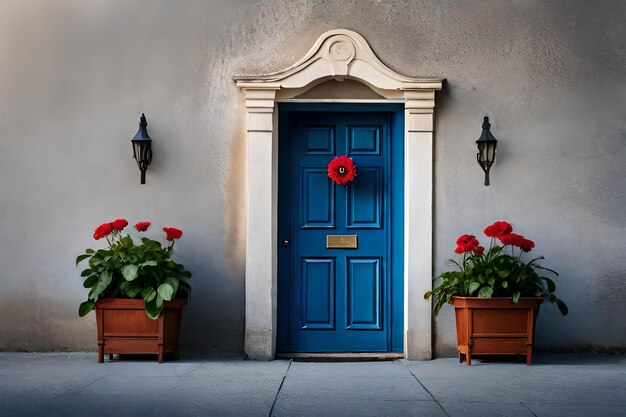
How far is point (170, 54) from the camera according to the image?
783 cm

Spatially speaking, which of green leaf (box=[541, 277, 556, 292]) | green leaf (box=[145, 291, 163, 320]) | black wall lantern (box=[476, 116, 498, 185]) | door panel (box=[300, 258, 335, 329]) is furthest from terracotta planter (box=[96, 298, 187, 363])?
green leaf (box=[541, 277, 556, 292])

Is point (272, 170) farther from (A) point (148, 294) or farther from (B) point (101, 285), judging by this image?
(B) point (101, 285)

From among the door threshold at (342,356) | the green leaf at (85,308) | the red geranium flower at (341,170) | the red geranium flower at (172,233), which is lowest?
the door threshold at (342,356)

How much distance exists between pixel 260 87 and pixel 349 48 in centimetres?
94

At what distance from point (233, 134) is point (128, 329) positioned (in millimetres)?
2101

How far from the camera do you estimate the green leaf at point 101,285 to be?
7102 millimetres

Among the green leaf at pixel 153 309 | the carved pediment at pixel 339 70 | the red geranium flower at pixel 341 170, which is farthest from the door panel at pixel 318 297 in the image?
the carved pediment at pixel 339 70

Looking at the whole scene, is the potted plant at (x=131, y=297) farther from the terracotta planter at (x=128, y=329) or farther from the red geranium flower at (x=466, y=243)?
the red geranium flower at (x=466, y=243)

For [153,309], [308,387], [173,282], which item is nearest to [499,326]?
[308,387]

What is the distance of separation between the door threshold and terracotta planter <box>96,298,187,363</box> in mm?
1276

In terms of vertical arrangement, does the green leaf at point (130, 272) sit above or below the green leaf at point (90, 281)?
above

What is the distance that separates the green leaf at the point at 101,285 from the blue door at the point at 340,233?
66.8 inches

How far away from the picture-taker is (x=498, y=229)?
7.25m

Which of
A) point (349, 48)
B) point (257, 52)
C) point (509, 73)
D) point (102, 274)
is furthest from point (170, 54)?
point (509, 73)
